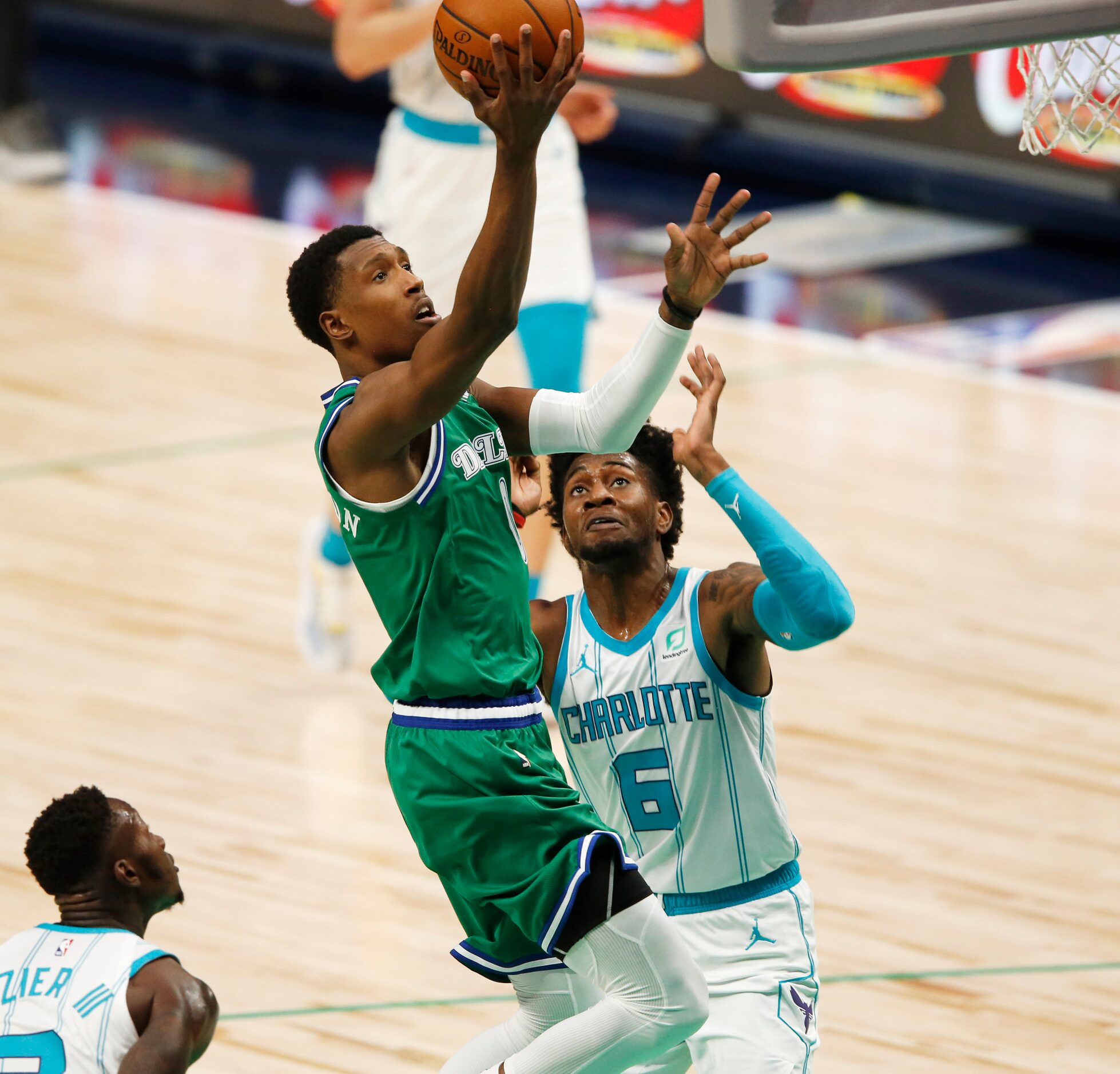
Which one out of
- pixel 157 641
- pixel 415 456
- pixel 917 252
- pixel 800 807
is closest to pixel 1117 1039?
pixel 800 807

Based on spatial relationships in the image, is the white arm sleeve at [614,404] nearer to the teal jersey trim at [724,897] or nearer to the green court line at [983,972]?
the teal jersey trim at [724,897]

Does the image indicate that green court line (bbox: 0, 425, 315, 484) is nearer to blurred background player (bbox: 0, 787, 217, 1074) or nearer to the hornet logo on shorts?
blurred background player (bbox: 0, 787, 217, 1074)

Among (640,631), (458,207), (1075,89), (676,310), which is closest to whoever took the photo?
(676,310)

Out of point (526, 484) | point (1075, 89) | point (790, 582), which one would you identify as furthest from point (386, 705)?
point (1075, 89)

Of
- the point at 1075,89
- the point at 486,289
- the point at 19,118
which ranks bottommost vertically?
the point at 19,118

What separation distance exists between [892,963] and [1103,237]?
26.4 ft

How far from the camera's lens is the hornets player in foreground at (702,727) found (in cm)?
370

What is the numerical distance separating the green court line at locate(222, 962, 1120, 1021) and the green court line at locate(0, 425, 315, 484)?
3.81 metres

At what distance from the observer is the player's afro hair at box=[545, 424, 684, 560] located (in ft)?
13.3

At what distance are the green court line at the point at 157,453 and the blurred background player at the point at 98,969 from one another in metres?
4.68

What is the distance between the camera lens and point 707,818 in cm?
379

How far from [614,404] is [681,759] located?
2.26 feet

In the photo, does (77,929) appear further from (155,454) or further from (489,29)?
(155,454)

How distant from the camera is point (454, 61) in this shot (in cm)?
348
